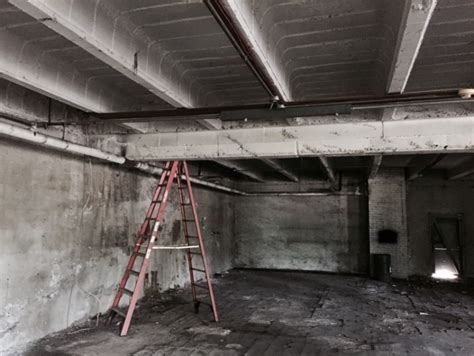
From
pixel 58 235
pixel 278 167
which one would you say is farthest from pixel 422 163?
pixel 58 235

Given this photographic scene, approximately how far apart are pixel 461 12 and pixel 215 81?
1.75m

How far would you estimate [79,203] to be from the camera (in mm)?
4234

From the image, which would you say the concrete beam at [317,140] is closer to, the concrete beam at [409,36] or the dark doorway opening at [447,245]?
the concrete beam at [409,36]

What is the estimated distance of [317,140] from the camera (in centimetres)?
374

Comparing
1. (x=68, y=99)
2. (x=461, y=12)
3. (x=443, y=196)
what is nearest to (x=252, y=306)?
(x=68, y=99)

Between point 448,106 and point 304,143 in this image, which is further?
point 304,143

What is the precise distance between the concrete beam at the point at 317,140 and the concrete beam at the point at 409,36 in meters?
1.13

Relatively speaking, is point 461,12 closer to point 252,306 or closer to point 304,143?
point 304,143

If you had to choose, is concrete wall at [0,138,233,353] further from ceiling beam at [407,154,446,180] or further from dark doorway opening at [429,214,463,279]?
dark doorway opening at [429,214,463,279]

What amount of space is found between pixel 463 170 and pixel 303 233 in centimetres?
376

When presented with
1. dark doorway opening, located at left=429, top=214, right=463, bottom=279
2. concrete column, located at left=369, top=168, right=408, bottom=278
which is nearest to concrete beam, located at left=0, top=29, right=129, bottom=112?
concrete column, located at left=369, top=168, right=408, bottom=278

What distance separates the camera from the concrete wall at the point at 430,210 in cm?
828

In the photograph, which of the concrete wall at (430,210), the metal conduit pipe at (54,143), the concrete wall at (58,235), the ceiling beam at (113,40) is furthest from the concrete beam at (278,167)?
the ceiling beam at (113,40)

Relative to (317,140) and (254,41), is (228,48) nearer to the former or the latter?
(254,41)
